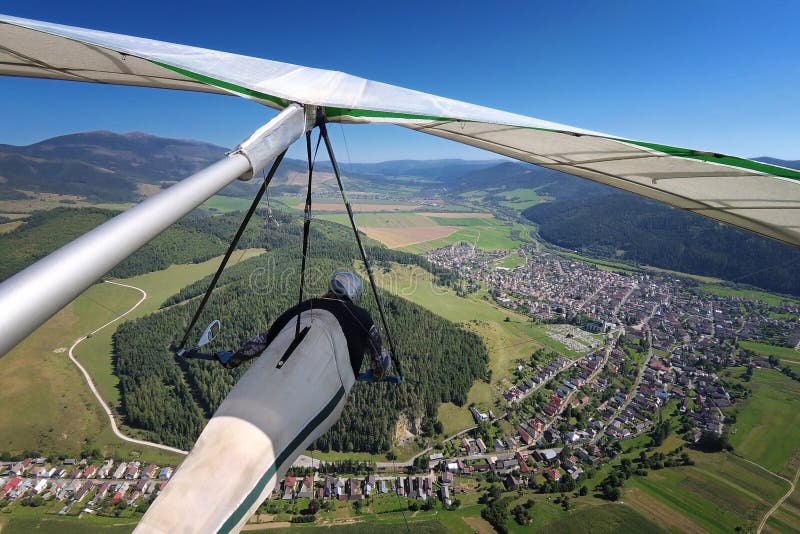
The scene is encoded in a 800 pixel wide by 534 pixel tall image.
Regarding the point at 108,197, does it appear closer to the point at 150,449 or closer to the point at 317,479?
the point at 150,449

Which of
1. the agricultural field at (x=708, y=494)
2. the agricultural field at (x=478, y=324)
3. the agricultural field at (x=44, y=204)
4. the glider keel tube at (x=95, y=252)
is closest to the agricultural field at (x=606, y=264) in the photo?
the agricultural field at (x=478, y=324)

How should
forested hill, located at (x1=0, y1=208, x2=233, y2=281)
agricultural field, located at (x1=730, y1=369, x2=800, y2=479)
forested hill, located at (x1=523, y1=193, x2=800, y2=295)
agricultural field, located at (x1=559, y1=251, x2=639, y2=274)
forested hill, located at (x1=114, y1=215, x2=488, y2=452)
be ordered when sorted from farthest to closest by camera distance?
agricultural field, located at (x1=559, y1=251, x2=639, y2=274)
forested hill, located at (x1=523, y1=193, x2=800, y2=295)
forested hill, located at (x1=0, y1=208, x2=233, y2=281)
forested hill, located at (x1=114, y1=215, x2=488, y2=452)
agricultural field, located at (x1=730, y1=369, x2=800, y2=479)

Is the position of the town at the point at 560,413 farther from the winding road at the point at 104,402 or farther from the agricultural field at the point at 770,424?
the winding road at the point at 104,402

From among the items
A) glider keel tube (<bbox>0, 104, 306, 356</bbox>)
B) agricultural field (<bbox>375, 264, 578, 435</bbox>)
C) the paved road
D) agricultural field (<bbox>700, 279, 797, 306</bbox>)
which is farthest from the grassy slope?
glider keel tube (<bbox>0, 104, 306, 356</bbox>)

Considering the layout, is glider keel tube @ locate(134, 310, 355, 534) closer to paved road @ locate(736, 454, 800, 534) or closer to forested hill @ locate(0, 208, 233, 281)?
paved road @ locate(736, 454, 800, 534)

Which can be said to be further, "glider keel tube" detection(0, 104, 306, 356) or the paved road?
the paved road

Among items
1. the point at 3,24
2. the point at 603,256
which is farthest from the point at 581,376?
the point at 603,256
